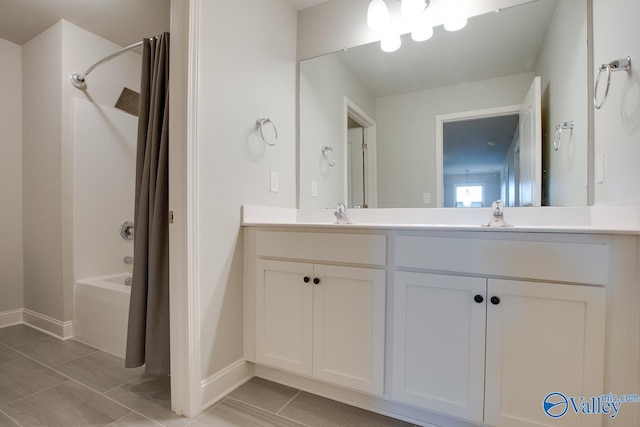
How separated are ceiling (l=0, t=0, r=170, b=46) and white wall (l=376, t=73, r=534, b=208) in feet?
5.84

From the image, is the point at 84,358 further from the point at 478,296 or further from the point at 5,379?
the point at 478,296

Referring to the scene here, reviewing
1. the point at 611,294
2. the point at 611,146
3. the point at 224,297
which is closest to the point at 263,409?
the point at 224,297

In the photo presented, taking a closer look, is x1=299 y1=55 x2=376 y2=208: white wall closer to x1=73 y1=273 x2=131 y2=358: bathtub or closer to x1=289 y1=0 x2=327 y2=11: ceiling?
x1=289 y1=0 x2=327 y2=11: ceiling

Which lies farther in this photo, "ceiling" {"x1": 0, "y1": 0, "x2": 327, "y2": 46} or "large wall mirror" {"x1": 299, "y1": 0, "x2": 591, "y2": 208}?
"ceiling" {"x1": 0, "y1": 0, "x2": 327, "y2": 46}

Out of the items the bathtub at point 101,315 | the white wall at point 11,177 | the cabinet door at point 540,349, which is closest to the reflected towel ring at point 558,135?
the cabinet door at point 540,349

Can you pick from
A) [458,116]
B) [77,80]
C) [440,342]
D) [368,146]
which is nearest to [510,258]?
[440,342]

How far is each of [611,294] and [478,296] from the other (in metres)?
0.38

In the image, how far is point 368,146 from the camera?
1.91 m

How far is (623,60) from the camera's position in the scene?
107 centimetres

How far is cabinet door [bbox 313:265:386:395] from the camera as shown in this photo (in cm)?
127

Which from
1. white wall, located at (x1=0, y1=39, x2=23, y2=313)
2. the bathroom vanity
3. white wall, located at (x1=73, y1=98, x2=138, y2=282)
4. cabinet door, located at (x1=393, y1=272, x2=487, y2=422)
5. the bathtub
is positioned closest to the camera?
the bathroom vanity

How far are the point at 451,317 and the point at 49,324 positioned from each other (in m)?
2.78

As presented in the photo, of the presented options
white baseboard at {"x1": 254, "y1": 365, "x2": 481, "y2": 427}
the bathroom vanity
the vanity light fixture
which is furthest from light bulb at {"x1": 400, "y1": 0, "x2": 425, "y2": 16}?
white baseboard at {"x1": 254, "y1": 365, "x2": 481, "y2": 427}

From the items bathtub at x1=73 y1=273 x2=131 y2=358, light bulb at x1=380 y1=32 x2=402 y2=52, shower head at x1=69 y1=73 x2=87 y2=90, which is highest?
light bulb at x1=380 y1=32 x2=402 y2=52
